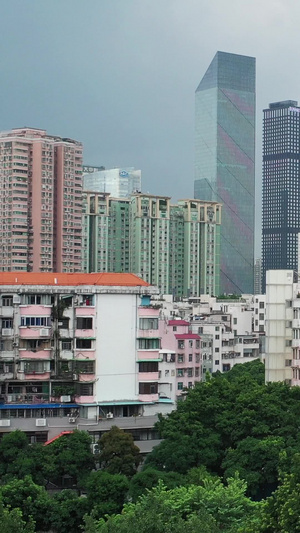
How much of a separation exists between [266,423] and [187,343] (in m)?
16.9

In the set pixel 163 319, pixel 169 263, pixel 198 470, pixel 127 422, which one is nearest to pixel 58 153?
pixel 169 263

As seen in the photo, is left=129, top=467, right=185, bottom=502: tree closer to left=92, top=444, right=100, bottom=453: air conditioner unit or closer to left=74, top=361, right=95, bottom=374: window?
left=92, top=444, right=100, bottom=453: air conditioner unit

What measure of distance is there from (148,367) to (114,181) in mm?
138940

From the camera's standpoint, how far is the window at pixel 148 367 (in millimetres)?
41656

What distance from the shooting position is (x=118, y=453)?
36062mm

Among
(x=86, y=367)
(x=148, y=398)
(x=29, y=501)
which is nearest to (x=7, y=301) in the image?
(x=86, y=367)

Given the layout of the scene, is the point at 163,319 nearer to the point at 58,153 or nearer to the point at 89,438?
the point at 89,438

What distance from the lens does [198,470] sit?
33000 mm

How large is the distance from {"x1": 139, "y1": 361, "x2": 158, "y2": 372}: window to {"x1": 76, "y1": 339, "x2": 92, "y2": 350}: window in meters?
2.03

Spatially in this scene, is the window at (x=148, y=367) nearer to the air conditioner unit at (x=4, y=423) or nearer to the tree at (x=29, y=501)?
the air conditioner unit at (x=4, y=423)

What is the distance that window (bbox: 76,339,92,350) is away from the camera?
41.0 metres

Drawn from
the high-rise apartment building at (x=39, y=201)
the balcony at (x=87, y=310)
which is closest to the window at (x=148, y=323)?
the balcony at (x=87, y=310)

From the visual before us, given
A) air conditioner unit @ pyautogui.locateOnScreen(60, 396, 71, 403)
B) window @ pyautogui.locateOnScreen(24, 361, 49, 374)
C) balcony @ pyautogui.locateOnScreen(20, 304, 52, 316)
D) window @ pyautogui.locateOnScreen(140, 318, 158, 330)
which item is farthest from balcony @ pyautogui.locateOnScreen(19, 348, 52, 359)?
window @ pyautogui.locateOnScreen(140, 318, 158, 330)

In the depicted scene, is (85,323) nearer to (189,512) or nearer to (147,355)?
(147,355)
